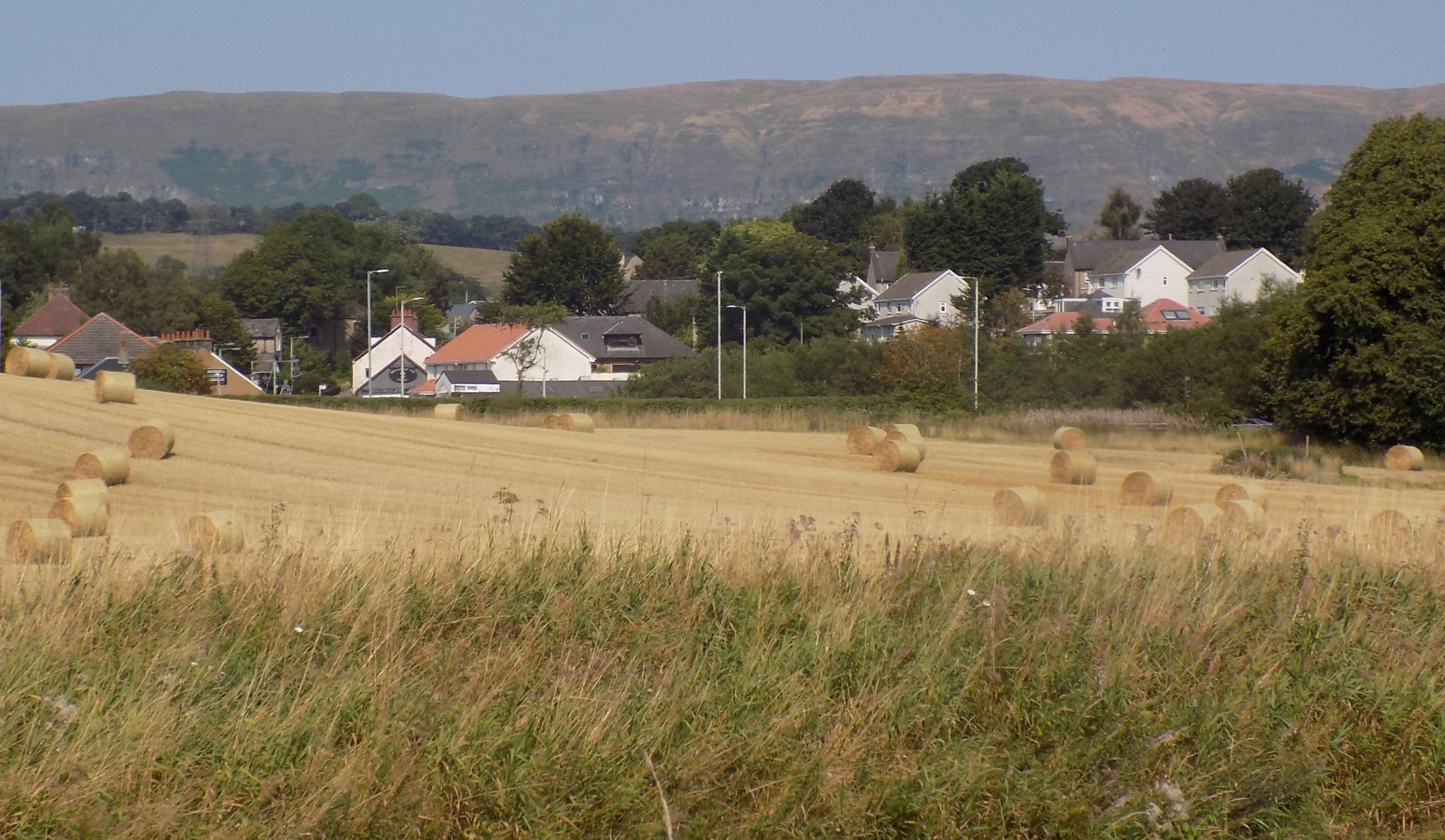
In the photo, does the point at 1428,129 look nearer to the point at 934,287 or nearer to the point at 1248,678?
the point at 1248,678

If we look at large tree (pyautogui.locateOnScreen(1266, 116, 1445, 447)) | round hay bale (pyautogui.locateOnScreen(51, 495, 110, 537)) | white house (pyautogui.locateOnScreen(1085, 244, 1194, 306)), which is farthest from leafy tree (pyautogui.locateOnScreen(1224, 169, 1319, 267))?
round hay bale (pyautogui.locateOnScreen(51, 495, 110, 537))

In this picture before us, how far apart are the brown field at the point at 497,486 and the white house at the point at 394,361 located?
7386cm

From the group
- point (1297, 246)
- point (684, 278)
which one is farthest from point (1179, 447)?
point (684, 278)

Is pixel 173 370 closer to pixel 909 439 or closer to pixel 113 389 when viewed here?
pixel 113 389

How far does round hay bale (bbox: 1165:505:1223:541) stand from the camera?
1311 cm

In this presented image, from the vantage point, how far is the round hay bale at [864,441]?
1128 inches

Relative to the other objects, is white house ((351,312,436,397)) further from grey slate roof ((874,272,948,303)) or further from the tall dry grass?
the tall dry grass

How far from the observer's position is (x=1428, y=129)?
3503 centimetres

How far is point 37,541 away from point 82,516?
1729 millimetres

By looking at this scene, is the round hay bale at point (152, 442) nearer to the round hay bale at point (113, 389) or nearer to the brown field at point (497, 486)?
the brown field at point (497, 486)

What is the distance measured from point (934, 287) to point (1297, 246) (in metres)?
37.0

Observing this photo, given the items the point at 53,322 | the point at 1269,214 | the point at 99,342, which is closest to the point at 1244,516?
the point at 99,342

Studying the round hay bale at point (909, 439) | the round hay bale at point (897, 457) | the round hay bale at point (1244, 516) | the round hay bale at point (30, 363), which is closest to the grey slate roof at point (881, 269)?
the round hay bale at point (909, 439)

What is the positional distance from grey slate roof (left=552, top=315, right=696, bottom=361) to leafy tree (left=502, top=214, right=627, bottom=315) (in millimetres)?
15290
